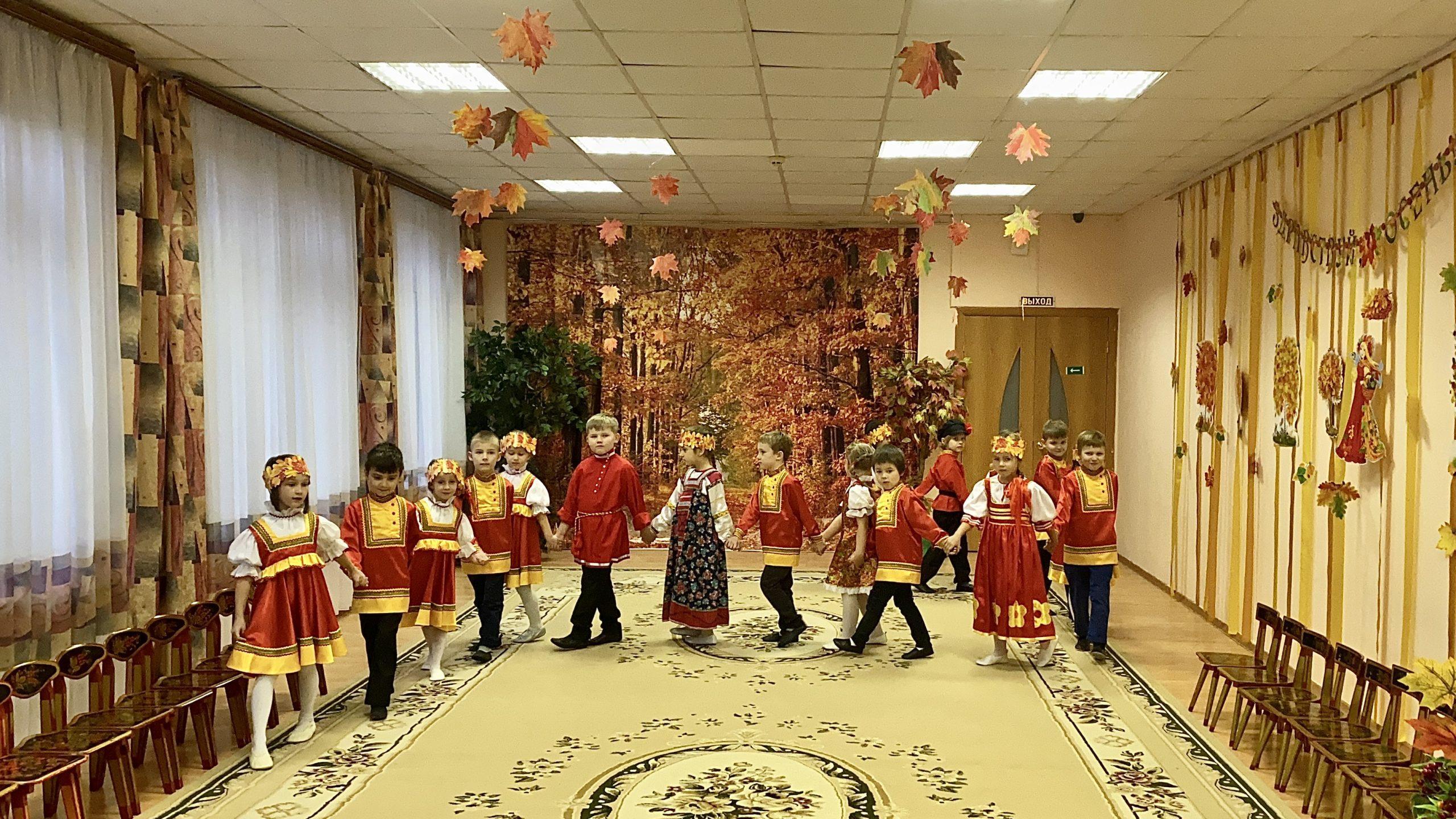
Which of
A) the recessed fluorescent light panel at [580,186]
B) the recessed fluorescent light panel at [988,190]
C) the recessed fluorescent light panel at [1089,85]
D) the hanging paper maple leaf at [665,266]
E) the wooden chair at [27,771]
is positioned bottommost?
the wooden chair at [27,771]

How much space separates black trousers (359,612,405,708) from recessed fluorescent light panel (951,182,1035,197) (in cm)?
548

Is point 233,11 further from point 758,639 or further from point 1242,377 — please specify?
point 1242,377

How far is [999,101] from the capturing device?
5.68 meters

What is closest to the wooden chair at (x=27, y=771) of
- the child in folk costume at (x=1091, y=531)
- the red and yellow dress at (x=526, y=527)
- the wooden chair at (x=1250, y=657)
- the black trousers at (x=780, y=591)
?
the red and yellow dress at (x=526, y=527)

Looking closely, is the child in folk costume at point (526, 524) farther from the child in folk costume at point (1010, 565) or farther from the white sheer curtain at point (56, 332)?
the child in folk costume at point (1010, 565)

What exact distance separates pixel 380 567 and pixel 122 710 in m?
1.24

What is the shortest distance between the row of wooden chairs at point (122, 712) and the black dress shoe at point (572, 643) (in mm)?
1624

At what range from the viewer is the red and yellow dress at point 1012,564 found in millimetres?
5699

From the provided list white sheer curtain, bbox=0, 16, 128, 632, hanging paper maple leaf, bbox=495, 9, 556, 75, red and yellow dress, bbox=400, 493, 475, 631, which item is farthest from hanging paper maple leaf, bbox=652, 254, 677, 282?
hanging paper maple leaf, bbox=495, 9, 556, 75

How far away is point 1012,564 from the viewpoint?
572 centimetres

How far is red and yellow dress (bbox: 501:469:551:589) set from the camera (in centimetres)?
623

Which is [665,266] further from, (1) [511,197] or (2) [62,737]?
(2) [62,737]

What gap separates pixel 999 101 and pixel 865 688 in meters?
3.19

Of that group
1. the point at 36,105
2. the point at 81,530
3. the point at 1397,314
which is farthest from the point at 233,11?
the point at 1397,314
